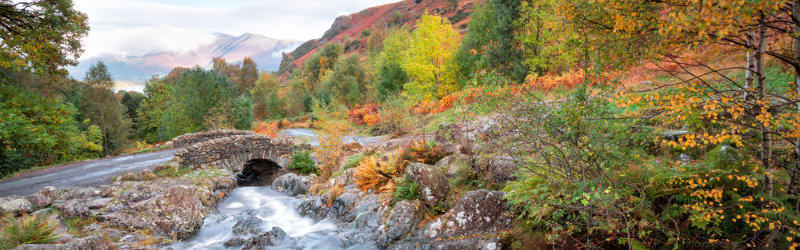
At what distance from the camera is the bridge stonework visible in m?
12.5

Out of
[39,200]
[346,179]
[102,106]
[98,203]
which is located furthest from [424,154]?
[102,106]

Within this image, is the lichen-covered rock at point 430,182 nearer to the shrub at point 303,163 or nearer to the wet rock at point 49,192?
the shrub at point 303,163

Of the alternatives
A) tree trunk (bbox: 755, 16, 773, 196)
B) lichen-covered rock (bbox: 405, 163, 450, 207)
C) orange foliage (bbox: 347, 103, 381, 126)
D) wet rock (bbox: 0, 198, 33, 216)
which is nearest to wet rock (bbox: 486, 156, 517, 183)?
lichen-covered rock (bbox: 405, 163, 450, 207)

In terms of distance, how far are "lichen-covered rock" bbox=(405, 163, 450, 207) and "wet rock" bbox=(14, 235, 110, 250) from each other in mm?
5598

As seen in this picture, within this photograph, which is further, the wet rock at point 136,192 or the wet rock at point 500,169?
the wet rock at point 136,192

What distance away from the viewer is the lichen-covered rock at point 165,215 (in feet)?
23.3

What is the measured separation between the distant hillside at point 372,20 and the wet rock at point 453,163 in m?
37.5

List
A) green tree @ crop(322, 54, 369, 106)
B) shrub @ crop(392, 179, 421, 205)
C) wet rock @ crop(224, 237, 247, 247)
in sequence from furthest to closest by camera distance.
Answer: green tree @ crop(322, 54, 369, 106) → wet rock @ crop(224, 237, 247, 247) → shrub @ crop(392, 179, 421, 205)

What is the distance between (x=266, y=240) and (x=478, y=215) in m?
4.64

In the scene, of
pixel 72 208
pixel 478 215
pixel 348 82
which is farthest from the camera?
pixel 348 82

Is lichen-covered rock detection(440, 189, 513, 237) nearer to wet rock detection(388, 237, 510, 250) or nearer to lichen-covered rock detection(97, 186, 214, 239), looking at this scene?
wet rock detection(388, 237, 510, 250)

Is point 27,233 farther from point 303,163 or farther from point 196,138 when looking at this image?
point 196,138

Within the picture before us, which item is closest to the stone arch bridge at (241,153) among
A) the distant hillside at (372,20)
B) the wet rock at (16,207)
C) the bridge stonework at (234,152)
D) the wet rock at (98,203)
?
the bridge stonework at (234,152)

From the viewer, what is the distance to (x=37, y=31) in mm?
7863
